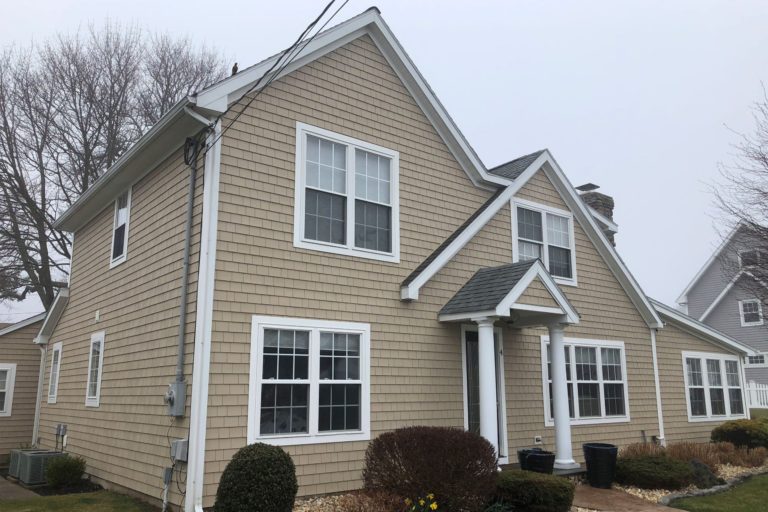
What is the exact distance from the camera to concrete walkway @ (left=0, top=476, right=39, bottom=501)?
10.5 meters

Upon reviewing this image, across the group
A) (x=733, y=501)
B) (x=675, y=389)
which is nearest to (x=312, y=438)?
(x=733, y=501)

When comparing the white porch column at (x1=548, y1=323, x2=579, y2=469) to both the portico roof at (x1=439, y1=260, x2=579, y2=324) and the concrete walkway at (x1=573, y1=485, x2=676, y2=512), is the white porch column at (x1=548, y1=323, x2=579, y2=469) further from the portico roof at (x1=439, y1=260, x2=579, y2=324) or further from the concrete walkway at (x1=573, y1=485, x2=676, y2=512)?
the concrete walkway at (x1=573, y1=485, x2=676, y2=512)

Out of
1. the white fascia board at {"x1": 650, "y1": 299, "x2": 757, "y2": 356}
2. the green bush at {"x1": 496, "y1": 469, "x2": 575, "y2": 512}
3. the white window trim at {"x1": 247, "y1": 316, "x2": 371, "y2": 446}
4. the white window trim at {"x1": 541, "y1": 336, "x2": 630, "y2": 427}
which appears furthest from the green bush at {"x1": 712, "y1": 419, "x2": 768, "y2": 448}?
the white window trim at {"x1": 247, "y1": 316, "x2": 371, "y2": 446}

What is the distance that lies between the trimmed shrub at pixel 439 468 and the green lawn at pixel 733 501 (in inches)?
148

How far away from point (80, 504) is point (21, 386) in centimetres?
851

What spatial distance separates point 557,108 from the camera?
73438mm

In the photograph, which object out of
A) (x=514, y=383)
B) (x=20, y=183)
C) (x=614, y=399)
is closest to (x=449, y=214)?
(x=514, y=383)

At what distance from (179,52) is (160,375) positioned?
21.5 meters

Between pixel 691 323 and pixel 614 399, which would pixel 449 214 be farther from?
pixel 691 323

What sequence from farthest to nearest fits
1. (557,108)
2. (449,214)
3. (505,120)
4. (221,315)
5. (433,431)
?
(505,120)
(557,108)
(449,214)
(221,315)
(433,431)

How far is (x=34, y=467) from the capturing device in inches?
464

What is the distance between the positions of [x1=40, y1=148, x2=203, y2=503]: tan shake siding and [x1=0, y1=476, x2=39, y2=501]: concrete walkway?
42.3 inches

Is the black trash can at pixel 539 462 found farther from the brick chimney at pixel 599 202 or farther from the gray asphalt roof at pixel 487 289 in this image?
the brick chimney at pixel 599 202

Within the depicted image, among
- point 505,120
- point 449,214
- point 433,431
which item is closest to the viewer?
point 433,431
